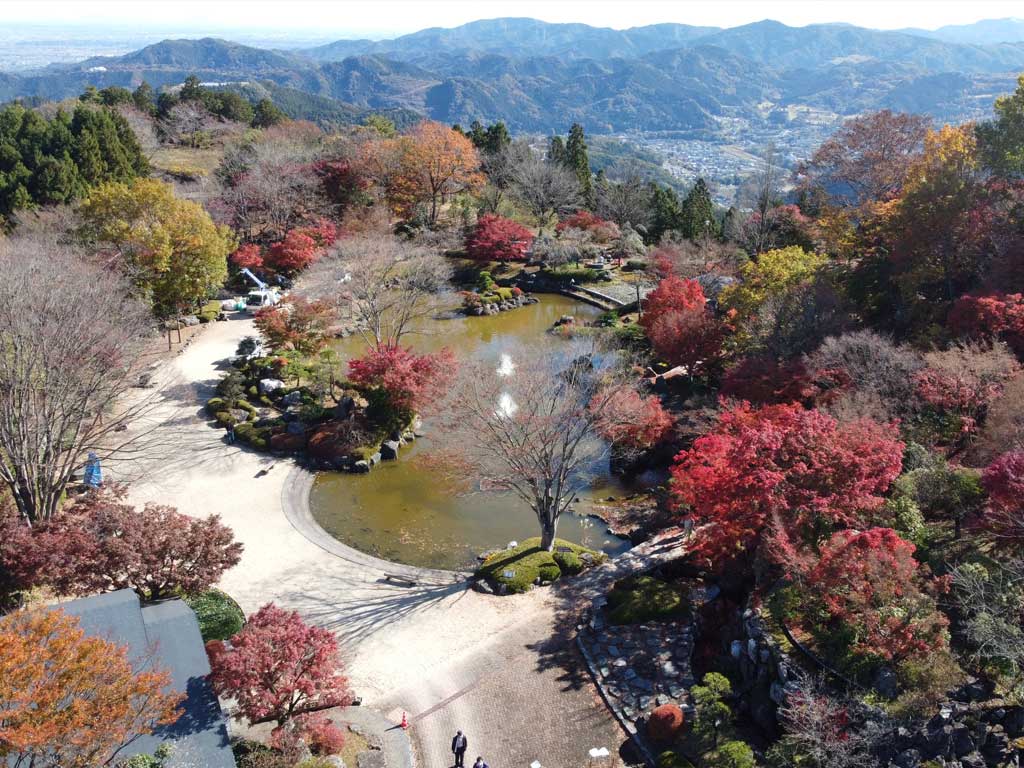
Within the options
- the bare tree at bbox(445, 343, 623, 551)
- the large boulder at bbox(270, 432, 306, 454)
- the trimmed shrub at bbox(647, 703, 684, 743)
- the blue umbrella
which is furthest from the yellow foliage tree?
the trimmed shrub at bbox(647, 703, 684, 743)

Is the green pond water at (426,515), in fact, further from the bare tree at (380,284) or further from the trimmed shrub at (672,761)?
the trimmed shrub at (672,761)

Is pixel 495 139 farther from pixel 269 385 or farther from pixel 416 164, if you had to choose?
pixel 269 385

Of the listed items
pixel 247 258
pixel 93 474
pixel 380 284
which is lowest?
pixel 93 474

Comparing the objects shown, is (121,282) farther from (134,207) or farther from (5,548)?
(5,548)

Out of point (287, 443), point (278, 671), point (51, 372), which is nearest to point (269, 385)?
point (287, 443)

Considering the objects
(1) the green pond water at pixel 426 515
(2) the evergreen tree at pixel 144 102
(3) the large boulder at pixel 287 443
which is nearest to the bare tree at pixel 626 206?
(1) the green pond water at pixel 426 515
